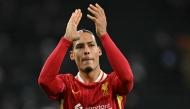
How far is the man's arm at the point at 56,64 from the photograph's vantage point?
319cm

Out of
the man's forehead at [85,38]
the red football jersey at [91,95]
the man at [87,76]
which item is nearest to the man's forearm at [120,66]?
the man at [87,76]

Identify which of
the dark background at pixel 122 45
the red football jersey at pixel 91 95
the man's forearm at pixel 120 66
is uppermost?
the man's forearm at pixel 120 66

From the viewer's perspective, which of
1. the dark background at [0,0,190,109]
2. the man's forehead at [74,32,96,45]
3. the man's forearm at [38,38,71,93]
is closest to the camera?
the man's forearm at [38,38,71,93]

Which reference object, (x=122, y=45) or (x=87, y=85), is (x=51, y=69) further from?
(x=122, y=45)

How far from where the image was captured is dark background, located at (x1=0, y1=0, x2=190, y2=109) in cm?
716

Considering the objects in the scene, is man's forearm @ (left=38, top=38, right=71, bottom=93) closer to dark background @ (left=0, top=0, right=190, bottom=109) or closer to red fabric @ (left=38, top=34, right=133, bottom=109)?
red fabric @ (left=38, top=34, right=133, bottom=109)

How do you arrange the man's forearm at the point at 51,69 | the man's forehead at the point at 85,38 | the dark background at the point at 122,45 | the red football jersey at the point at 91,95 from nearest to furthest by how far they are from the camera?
the man's forearm at the point at 51,69
the red football jersey at the point at 91,95
the man's forehead at the point at 85,38
the dark background at the point at 122,45

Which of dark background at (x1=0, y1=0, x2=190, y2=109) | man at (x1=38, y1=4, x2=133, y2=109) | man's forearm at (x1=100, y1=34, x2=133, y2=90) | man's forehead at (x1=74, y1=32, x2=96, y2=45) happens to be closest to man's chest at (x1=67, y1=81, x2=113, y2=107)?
man at (x1=38, y1=4, x2=133, y2=109)

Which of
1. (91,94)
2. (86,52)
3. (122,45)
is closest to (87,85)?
(91,94)

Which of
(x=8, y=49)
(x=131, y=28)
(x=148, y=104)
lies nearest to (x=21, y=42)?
(x=8, y=49)

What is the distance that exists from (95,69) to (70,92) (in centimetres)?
32

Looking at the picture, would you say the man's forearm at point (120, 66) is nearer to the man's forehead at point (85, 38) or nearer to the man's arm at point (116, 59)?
the man's arm at point (116, 59)

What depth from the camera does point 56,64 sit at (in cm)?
320

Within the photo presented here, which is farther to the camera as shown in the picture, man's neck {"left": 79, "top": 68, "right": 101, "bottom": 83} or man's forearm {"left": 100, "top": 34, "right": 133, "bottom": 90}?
man's neck {"left": 79, "top": 68, "right": 101, "bottom": 83}
